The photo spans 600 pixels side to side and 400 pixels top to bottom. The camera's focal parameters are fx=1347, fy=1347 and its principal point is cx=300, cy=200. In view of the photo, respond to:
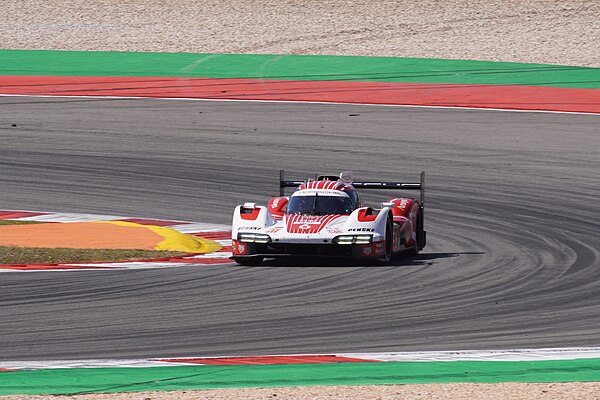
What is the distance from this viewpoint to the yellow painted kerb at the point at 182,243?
66.7 ft

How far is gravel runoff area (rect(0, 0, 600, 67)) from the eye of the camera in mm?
44125

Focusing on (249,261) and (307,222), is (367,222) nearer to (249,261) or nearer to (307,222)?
(307,222)

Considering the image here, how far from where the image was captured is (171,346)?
1291 centimetres

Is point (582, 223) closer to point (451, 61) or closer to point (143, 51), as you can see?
point (451, 61)

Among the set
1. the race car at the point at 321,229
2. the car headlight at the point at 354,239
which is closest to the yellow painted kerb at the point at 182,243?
the race car at the point at 321,229

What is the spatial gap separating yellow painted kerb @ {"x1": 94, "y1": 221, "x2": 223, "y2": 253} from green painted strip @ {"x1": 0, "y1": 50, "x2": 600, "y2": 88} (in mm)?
18349

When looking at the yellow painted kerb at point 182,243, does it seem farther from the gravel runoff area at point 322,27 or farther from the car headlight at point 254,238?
the gravel runoff area at point 322,27

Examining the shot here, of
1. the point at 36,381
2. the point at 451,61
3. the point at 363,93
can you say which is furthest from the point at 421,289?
the point at 451,61

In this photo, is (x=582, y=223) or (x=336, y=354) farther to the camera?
(x=582, y=223)

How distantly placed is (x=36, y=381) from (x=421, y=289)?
21.9 feet

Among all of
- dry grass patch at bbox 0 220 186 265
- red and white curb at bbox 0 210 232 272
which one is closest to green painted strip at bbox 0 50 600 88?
red and white curb at bbox 0 210 232 272

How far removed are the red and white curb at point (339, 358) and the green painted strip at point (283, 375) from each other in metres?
0.18

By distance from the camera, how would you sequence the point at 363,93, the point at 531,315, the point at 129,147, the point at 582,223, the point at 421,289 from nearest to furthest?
the point at 531,315, the point at 421,289, the point at 582,223, the point at 129,147, the point at 363,93

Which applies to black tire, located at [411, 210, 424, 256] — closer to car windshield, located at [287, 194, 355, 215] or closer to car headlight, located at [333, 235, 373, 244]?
car windshield, located at [287, 194, 355, 215]
